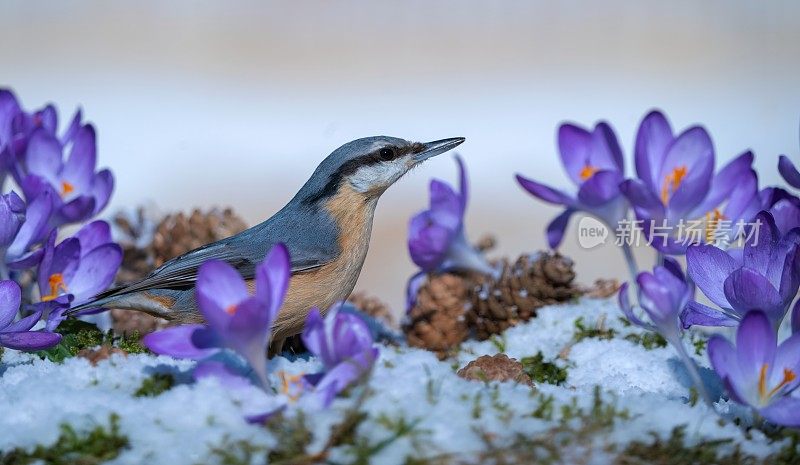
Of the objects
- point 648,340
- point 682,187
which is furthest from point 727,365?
point 648,340

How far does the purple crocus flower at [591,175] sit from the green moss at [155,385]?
52.2 inches

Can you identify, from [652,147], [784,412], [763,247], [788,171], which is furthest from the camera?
[652,147]

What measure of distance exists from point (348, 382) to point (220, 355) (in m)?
0.41

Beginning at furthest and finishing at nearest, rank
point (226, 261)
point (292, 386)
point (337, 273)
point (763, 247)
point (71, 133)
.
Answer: point (71, 133)
point (337, 273)
point (226, 261)
point (763, 247)
point (292, 386)

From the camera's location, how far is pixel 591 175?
127 inches

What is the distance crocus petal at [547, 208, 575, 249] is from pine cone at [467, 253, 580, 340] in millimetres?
121

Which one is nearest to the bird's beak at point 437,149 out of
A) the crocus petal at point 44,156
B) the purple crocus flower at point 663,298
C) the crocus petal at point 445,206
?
the crocus petal at point 445,206

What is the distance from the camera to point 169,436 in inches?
79.6

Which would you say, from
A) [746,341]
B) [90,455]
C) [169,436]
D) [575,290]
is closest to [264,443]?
[169,436]

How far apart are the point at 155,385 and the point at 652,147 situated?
5.60 feet

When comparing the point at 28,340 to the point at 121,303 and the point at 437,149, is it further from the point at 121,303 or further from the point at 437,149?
the point at 437,149

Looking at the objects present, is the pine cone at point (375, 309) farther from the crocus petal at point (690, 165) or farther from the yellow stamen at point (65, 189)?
the crocus petal at point (690, 165)

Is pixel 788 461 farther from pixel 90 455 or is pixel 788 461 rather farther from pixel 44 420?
pixel 44 420

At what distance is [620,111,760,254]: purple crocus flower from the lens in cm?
295
